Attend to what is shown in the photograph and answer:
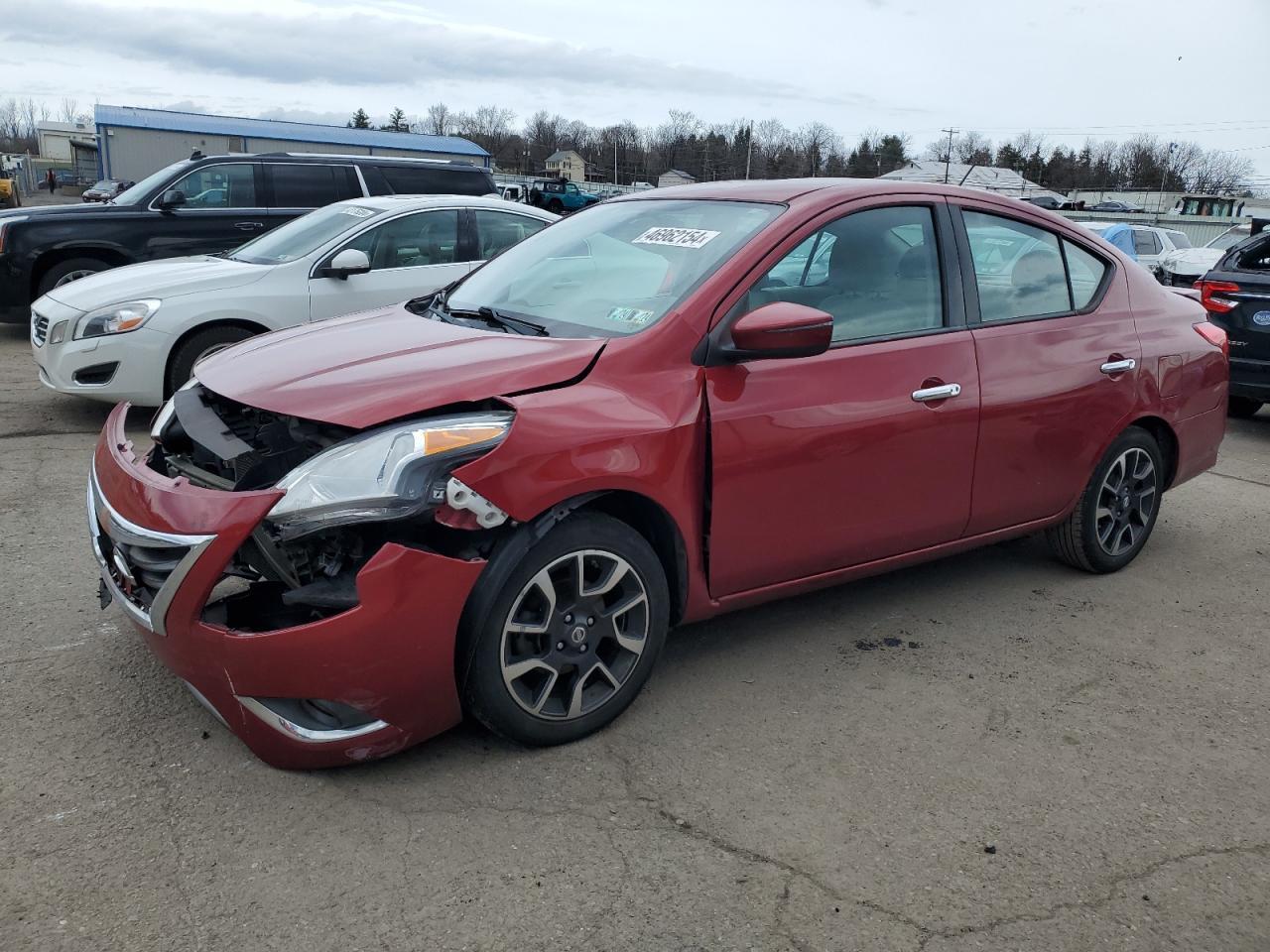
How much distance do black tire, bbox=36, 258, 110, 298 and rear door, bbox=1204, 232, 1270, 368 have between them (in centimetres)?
963

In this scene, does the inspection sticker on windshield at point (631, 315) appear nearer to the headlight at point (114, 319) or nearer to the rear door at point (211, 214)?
the headlight at point (114, 319)

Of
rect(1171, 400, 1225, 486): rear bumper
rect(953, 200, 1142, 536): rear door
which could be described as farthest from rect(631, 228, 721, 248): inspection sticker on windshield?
rect(1171, 400, 1225, 486): rear bumper

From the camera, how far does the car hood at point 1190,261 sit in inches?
712

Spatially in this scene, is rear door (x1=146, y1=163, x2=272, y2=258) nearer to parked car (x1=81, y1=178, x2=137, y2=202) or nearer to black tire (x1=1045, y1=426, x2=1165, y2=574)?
black tire (x1=1045, y1=426, x2=1165, y2=574)

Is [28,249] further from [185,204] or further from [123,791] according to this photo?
[123,791]

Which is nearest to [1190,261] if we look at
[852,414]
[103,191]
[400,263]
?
[400,263]

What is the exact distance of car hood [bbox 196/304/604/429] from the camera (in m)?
2.86

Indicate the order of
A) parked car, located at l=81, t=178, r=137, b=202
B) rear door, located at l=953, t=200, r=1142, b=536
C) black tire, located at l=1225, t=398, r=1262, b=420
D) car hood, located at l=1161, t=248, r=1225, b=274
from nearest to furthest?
rear door, located at l=953, t=200, r=1142, b=536 → black tire, located at l=1225, t=398, r=1262, b=420 → car hood, located at l=1161, t=248, r=1225, b=274 → parked car, located at l=81, t=178, r=137, b=202

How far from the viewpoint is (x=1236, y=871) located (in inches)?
105

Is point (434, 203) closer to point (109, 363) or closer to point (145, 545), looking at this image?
point (109, 363)

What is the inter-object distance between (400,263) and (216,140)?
4024cm

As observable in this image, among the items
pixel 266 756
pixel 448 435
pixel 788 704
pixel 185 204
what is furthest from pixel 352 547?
pixel 185 204

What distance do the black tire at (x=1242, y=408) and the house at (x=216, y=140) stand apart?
33944 millimetres

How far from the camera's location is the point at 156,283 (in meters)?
6.69
